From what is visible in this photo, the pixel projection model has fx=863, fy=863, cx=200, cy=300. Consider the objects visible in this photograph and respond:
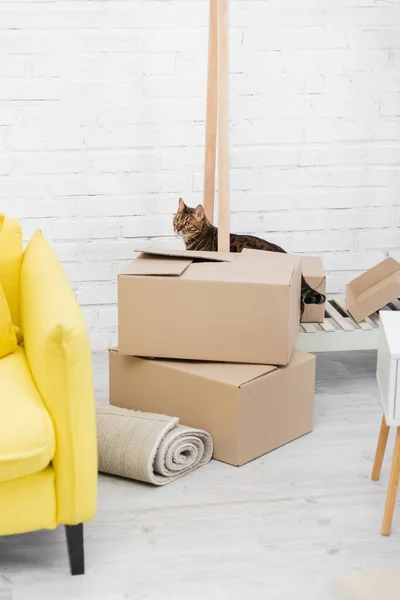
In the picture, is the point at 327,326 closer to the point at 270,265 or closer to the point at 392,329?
the point at 270,265

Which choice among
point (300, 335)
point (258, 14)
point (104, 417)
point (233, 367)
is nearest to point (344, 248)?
point (300, 335)

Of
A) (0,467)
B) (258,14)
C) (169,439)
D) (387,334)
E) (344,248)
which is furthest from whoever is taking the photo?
(344,248)

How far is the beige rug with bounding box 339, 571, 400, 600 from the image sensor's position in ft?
5.87

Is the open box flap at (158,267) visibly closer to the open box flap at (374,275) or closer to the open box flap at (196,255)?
the open box flap at (196,255)

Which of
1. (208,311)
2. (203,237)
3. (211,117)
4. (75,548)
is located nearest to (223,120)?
(211,117)

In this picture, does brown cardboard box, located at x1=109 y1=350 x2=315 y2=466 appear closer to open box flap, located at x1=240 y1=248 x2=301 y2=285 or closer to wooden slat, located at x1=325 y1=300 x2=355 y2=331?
open box flap, located at x1=240 y1=248 x2=301 y2=285

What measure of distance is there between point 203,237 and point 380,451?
0.96 m

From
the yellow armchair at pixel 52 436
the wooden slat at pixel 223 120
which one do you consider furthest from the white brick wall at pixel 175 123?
the yellow armchair at pixel 52 436

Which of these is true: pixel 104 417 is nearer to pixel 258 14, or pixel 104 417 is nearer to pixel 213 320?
pixel 213 320

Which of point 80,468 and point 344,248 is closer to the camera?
point 80,468

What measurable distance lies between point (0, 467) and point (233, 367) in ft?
2.93

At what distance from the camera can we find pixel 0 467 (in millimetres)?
1696

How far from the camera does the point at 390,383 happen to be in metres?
1.92

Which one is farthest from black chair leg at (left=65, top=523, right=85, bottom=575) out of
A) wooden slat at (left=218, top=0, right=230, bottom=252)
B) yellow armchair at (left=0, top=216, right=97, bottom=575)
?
wooden slat at (left=218, top=0, right=230, bottom=252)
